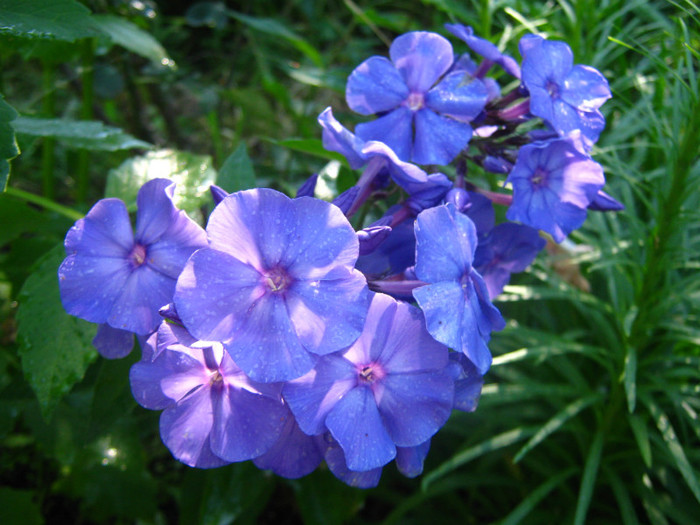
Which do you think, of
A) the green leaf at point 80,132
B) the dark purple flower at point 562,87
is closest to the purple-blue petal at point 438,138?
the dark purple flower at point 562,87

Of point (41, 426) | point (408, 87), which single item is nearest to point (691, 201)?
point (408, 87)

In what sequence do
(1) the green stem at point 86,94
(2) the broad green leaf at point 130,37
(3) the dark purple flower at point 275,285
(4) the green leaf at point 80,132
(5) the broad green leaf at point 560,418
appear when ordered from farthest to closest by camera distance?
(1) the green stem at point 86,94
(2) the broad green leaf at point 130,37
(5) the broad green leaf at point 560,418
(4) the green leaf at point 80,132
(3) the dark purple flower at point 275,285

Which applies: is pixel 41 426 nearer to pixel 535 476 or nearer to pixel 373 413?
pixel 373 413

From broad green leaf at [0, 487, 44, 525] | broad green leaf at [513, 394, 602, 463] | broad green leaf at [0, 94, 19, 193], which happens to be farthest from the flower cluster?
broad green leaf at [0, 487, 44, 525]

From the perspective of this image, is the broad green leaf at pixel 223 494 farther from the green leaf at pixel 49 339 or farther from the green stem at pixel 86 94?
the green stem at pixel 86 94

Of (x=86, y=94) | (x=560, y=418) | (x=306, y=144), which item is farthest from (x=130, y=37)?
(x=560, y=418)

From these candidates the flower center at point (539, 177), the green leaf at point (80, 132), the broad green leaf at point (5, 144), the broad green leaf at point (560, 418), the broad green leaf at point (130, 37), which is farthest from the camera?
the broad green leaf at point (130, 37)

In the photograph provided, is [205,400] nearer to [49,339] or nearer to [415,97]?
[49,339]
